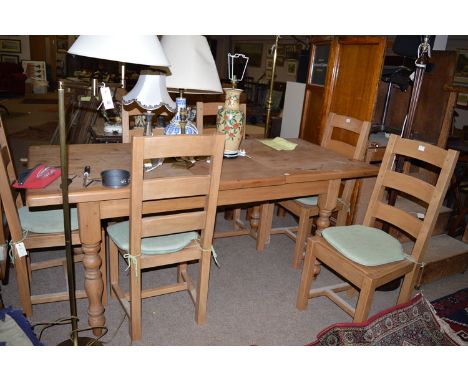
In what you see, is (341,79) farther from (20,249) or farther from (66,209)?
(20,249)

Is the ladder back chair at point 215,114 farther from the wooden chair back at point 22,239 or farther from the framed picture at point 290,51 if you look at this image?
the framed picture at point 290,51

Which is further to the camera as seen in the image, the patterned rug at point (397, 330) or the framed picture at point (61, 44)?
the framed picture at point (61, 44)

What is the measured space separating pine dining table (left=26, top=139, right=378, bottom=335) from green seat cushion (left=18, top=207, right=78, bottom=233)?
0.21m

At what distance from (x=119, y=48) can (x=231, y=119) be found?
2.88ft

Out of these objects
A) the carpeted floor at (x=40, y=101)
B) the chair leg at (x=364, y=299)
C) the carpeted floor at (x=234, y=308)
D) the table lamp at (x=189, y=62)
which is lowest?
the carpeted floor at (x=234, y=308)

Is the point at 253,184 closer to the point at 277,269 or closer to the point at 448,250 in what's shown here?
the point at 277,269

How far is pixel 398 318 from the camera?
1.87 metres

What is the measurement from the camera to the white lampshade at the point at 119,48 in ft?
4.22

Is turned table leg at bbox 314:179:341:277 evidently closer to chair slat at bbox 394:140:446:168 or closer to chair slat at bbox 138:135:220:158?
chair slat at bbox 394:140:446:168

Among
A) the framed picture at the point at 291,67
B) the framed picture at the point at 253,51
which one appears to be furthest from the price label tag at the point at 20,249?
the framed picture at the point at 253,51

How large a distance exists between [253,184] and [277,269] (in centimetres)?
99

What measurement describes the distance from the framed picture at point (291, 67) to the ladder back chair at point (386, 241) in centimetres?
767

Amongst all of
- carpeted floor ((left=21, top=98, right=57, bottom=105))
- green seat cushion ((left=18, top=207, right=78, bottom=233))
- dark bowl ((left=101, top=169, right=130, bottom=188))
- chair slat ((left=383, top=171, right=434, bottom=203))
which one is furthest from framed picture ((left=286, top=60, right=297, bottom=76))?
dark bowl ((left=101, top=169, right=130, bottom=188))
